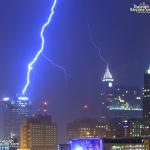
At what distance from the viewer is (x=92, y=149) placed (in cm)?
4850

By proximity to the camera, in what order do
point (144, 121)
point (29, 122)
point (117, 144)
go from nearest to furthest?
1. point (117, 144)
2. point (144, 121)
3. point (29, 122)

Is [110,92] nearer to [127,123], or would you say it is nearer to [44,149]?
[127,123]

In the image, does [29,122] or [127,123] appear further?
[29,122]

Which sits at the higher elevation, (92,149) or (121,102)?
(121,102)

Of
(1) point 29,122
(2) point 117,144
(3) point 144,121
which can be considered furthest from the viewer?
(1) point 29,122

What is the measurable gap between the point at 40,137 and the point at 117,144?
25.4m

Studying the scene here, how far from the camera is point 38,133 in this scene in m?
71.9

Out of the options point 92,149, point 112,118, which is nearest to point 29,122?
point 112,118

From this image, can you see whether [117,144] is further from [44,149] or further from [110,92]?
[44,149]

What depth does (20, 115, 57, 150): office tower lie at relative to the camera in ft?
233

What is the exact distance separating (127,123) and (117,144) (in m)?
17.1

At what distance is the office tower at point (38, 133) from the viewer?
71062 mm

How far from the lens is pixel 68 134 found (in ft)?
226

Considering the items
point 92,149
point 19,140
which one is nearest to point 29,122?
point 19,140
